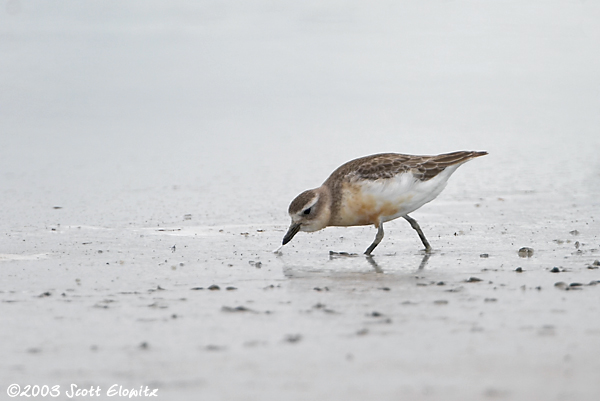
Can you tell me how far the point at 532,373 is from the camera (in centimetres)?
407

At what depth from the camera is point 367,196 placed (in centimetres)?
894

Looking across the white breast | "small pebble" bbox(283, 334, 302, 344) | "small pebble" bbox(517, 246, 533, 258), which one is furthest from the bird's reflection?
"small pebble" bbox(283, 334, 302, 344)

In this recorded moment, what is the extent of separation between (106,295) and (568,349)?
3.50 m

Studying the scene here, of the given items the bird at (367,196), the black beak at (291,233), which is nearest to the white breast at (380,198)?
the bird at (367,196)

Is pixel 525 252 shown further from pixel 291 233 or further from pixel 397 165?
pixel 291 233

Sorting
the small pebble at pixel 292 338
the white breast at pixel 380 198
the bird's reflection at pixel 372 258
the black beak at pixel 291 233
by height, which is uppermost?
the white breast at pixel 380 198

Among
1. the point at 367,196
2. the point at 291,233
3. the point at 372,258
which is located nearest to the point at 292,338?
the point at 372,258

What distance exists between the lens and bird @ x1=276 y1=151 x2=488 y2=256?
348 inches

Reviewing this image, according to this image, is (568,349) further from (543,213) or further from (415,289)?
(543,213)

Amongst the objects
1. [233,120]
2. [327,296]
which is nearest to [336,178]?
[327,296]

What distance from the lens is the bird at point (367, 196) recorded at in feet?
29.0

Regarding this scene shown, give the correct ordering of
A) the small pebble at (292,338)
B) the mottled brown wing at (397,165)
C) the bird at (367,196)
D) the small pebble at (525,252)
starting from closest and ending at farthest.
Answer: the small pebble at (292,338)
the small pebble at (525,252)
the bird at (367,196)
the mottled brown wing at (397,165)

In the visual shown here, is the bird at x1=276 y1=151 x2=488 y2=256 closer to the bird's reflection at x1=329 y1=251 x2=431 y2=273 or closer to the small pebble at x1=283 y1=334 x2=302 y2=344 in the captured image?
the bird's reflection at x1=329 y1=251 x2=431 y2=273

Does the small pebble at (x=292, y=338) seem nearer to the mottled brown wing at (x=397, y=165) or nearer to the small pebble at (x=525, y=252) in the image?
the small pebble at (x=525, y=252)
